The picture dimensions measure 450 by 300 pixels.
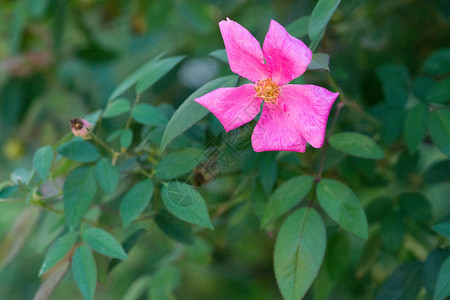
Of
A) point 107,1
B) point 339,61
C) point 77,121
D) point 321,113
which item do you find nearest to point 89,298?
point 77,121

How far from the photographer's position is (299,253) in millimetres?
713

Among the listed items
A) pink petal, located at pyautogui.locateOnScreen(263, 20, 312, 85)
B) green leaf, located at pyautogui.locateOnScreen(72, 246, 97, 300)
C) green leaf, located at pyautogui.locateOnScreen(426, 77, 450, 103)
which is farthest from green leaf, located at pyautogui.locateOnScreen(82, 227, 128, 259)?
green leaf, located at pyautogui.locateOnScreen(426, 77, 450, 103)

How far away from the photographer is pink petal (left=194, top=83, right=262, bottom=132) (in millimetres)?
641

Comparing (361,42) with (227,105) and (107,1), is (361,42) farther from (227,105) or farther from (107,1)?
(107,1)

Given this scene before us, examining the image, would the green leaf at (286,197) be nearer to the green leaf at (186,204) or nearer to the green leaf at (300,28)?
the green leaf at (186,204)

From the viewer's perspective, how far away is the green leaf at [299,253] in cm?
69

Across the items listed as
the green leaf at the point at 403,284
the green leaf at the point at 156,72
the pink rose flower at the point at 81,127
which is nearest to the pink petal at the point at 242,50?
the green leaf at the point at 156,72

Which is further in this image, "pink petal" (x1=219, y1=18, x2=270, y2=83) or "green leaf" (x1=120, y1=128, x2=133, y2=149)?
"green leaf" (x1=120, y1=128, x2=133, y2=149)

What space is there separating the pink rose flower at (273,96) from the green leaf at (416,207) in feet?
1.32

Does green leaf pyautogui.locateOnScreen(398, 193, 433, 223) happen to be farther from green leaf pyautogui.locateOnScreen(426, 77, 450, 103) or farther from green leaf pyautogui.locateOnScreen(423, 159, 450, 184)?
green leaf pyautogui.locateOnScreen(426, 77, 450, 103)

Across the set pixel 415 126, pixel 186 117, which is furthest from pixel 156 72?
pixel 415 126

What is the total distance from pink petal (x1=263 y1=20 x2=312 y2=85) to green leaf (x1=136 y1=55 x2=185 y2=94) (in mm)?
190

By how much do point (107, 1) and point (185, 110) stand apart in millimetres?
1238

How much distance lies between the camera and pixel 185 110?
0.66 meters
